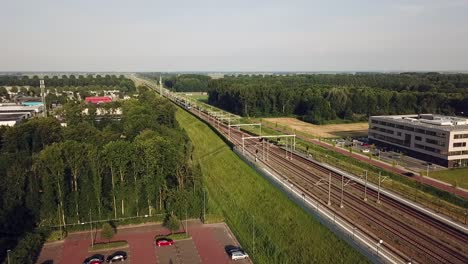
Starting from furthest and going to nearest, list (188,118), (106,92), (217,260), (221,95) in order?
(106,92)
(221,95)
(188,118)
(217,260)

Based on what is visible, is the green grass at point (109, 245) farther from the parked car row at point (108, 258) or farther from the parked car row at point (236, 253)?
the parked car row at point (236, 253)

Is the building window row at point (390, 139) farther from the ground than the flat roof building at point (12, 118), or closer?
closer

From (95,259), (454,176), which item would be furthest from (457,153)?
(95,259)

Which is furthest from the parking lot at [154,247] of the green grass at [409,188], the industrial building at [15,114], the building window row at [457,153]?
the industrial building at [15,114]

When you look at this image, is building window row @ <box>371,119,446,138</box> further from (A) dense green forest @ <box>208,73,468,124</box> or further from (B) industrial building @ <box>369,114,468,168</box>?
(A) dense green forest @ <box>208,73,468,124</box>

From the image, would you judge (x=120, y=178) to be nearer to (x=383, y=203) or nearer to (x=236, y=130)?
(x=383, y=203)

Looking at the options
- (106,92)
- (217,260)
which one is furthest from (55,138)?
(106,92)

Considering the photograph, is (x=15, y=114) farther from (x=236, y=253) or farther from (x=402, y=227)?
(x=402, y=227)
